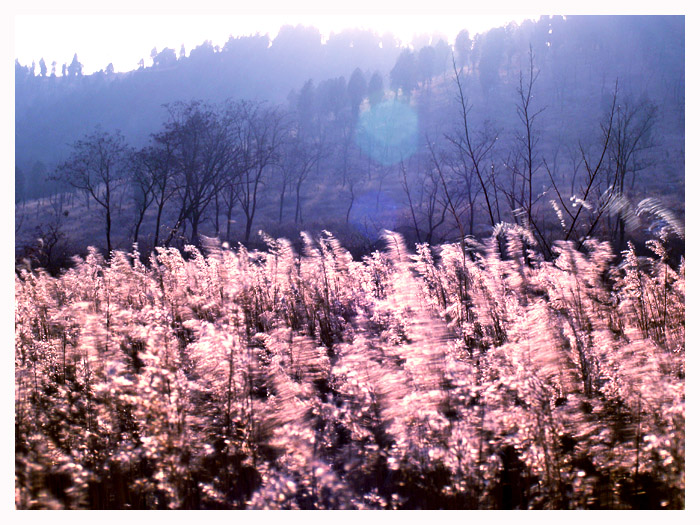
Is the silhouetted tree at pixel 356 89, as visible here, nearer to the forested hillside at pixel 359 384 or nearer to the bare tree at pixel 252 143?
the bare tree at pixel 252 143

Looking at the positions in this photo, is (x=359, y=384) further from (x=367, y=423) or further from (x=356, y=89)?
(x=356, y=89)

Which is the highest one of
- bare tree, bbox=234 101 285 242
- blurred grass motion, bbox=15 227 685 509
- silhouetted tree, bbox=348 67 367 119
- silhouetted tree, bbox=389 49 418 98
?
silhouetted tree, bbox=389 49 418 98

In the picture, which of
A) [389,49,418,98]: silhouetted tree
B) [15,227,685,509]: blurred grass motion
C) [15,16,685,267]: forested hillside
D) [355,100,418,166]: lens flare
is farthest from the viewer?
[389,49,418,98]: silhouetted tree

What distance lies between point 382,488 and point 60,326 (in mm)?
2346

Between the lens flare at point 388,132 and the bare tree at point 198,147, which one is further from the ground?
the lens flare at point 388,132

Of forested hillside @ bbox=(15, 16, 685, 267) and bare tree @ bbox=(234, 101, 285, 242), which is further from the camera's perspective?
bare tree @ bbox=(234, 101, 285, 242)

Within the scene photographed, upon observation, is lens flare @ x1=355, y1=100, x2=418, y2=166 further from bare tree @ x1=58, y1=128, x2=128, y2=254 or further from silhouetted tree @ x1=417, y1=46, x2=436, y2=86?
bare tree @ x1=58, y1=128, x2=128, y2=254

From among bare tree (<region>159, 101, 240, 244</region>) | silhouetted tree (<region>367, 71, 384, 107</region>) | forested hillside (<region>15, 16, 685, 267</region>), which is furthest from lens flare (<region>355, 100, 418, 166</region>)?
bare tree (<region>159, 101, 240, 244</region>)

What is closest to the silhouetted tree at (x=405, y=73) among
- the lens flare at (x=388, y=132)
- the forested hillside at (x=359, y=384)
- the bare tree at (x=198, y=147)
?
the lens flare at (x=388, y=132)

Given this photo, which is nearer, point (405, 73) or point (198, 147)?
point (198, 147)

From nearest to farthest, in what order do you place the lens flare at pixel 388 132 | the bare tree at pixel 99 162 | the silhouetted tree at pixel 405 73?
1. the bare tree at pixel 99 162
2. the lens flare at pixel 388 132
3. the silhouetted tree at pixel 405 73

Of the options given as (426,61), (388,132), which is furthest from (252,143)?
(426,61)

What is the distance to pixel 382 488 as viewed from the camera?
66.4 inches

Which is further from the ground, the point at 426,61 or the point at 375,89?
the point at 426,61
